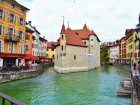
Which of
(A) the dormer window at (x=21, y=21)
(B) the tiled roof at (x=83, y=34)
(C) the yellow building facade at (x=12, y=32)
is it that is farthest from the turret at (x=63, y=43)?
(B) the tiled roof at (x=83, y=34)

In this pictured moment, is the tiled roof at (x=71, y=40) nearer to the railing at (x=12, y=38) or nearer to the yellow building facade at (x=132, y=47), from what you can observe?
the railing at (x=12, y=38)

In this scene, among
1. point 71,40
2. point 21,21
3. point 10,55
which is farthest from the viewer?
point 71,40

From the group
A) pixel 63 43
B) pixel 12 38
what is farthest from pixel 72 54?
pixel 12 38

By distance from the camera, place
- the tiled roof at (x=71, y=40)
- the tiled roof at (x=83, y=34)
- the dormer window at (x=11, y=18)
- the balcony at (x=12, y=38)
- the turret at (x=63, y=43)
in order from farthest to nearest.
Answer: the tiled roof at (x=83, y=34) → the tiled roof at (x=71, y=40) → the turret at (x=63, y=43) → the dormer window at (x=11, y=18) → the balcony at (x=12, y=38)

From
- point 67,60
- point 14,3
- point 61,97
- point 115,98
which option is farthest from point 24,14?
point 115,98

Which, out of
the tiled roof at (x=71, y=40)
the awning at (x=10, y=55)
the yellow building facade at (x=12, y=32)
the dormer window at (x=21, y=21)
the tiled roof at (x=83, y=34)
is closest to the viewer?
the awning at (x=10, y=55)

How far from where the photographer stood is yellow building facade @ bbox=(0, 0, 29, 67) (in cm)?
3497

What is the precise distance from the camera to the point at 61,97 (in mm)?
19656

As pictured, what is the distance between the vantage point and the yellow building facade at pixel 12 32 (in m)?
35.0

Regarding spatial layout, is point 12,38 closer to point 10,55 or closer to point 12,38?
point 12,38

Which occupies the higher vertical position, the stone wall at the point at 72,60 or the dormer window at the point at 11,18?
the dormer window at the point at 11,18

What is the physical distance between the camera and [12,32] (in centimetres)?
3716

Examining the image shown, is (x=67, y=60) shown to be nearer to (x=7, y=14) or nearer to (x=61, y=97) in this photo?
(x=7, y=14)

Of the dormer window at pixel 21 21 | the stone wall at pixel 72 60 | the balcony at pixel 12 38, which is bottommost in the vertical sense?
the stone wall at pixel 72 60
